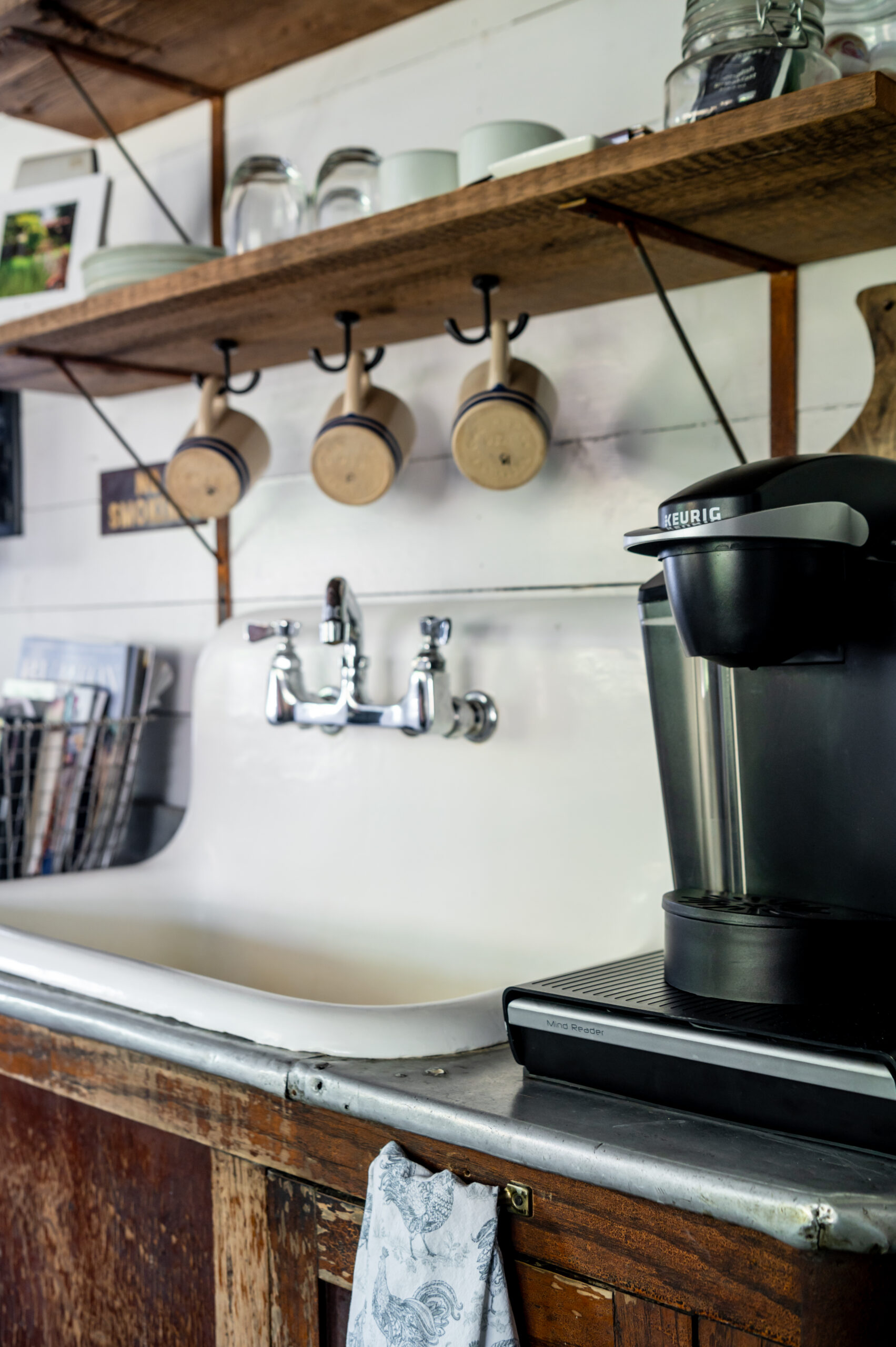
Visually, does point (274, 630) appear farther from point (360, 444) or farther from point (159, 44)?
point (159, 44)

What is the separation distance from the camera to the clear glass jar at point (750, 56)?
3.07ft

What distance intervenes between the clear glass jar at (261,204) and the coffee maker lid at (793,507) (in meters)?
0.93

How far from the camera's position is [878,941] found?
71 cm

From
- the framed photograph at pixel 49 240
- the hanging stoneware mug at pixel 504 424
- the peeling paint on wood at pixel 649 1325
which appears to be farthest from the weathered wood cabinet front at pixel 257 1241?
the framed photograph at pixel 49 240

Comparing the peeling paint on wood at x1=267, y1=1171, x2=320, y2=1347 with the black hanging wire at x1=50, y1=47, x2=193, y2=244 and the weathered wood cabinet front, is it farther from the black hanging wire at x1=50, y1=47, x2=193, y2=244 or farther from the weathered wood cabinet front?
the black hanging wire at x1=50, y1=47, x2=193, y2=244

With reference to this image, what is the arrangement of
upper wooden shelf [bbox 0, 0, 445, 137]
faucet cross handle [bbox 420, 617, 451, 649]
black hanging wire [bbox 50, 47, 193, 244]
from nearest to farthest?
faucet cross handle [bbox 420, 617, 451, 649] → upper wooden shelf [bbox 0, 0, 445, 137] → black hanging wire [bbox 50, 47, 193, 244]

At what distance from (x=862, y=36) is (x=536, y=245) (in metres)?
0.33

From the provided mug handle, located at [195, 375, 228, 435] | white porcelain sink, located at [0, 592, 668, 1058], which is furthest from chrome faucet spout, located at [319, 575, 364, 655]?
mug handle, located at [195, 375, 228, 435]

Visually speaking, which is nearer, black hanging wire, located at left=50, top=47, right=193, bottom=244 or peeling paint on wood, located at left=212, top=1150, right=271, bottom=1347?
peeling paint on wood, located at left=212, top=1150, right=271, bottom=1347

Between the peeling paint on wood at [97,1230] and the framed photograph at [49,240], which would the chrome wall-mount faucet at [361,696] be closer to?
the peeling paint on wood at [97,1230]

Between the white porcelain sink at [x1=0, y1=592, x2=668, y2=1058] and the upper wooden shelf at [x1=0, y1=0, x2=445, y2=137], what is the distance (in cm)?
76

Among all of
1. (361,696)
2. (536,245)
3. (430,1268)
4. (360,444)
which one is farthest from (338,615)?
(430,1268)

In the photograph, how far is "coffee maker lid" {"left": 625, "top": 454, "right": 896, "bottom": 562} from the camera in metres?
0.69

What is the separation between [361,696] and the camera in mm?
1378
